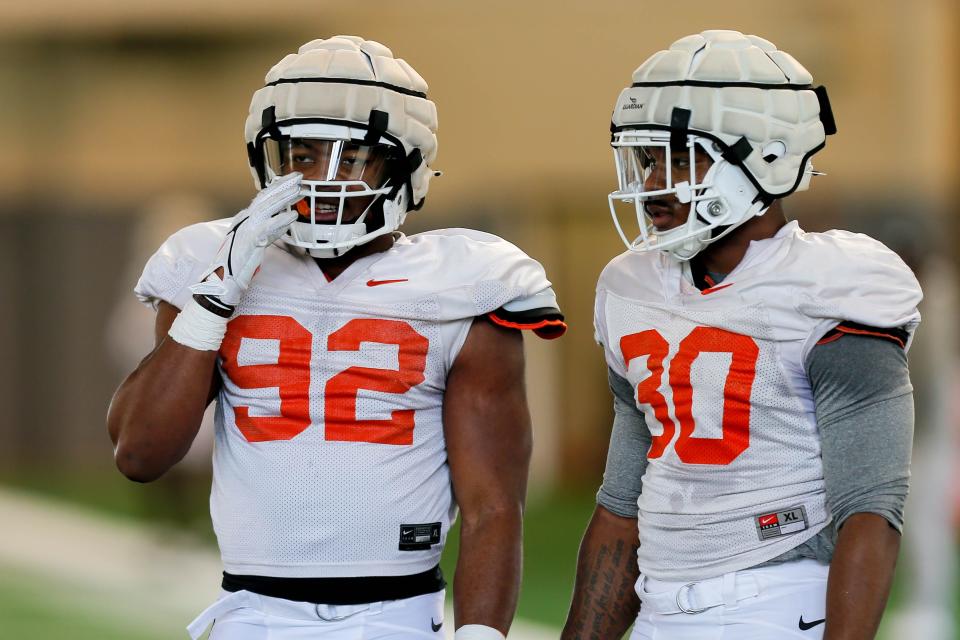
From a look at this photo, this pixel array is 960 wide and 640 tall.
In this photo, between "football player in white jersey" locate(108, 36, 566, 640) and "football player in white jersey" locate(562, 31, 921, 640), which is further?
"football player in white jersey" locate(108, 36, 566, 640)

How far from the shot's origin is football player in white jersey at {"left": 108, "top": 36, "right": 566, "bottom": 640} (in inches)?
108

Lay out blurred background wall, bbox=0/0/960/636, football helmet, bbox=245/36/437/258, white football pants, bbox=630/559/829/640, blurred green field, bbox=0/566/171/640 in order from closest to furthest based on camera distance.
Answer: white football pants, bbox=630/559/829/640 → football helmet, bbox=245/36/437/258 → blurred green field, bbox=0/566/171/640 → blurred background wall, bbox=0/0/960/636

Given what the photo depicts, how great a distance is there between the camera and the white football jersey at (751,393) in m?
2.58

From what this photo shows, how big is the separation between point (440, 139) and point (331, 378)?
886 centimetres

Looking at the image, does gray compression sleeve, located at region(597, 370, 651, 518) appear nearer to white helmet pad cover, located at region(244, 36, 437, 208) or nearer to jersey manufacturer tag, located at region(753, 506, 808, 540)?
jersey manufacturer tag, located at region(753, 506, 808, 540)

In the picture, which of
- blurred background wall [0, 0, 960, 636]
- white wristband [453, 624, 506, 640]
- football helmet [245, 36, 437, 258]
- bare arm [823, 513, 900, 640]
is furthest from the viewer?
blurred background wall [0, 0, 960, 636]

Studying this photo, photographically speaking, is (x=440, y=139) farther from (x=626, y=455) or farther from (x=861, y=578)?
(x=861, y=578)

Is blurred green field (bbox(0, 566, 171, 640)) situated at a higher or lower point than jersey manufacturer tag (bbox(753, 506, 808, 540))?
lower

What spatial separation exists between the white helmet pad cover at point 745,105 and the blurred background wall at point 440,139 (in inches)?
288

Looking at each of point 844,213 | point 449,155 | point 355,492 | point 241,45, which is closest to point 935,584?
point 355,492

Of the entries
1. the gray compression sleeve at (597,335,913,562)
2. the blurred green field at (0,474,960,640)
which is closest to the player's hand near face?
the gray compression sleeve at (597,335,913,562)

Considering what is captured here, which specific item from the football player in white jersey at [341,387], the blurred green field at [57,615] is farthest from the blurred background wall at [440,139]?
the football player in white jersey at [341,387]

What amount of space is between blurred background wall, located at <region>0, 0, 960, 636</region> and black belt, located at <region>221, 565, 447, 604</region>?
7326 millimetres

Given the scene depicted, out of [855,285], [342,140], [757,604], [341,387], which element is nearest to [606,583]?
[757,604]
